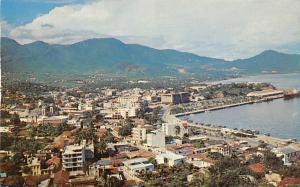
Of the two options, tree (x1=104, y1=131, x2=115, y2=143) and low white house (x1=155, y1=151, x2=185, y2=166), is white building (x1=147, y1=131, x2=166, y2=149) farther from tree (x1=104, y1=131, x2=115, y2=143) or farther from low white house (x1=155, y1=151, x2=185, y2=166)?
low white house (x1=155, y1=151, x2=185, y2=166)

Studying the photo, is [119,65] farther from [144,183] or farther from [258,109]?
[144,183]

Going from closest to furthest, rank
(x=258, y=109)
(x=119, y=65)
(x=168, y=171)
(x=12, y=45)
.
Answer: (x=168, y=171) → (x=12, y=45) → (x=258, y=109) → (x=119, y=65)

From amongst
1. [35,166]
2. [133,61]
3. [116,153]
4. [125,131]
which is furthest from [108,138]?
[133,61]

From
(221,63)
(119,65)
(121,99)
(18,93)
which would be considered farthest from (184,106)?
(221,63)

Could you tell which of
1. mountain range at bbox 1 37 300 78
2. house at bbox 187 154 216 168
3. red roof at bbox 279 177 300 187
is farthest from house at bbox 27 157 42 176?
mountain range at bbox 1 37 300 78

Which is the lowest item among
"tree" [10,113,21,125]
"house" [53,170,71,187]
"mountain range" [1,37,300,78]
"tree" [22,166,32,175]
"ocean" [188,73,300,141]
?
"ocean" [188,73,300,141]

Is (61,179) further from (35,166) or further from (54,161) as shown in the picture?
(54,161)
